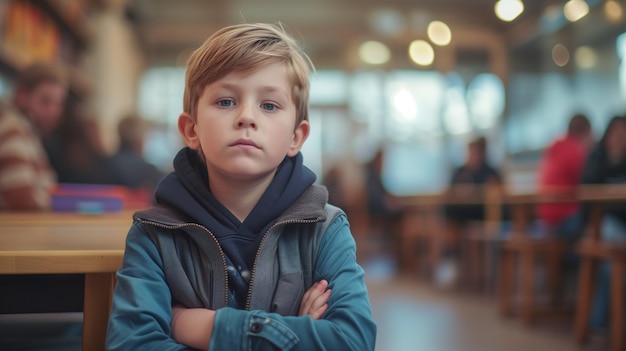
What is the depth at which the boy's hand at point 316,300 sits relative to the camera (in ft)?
2.61

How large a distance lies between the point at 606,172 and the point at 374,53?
19.8ft

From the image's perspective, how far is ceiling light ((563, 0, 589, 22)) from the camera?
17.5ft

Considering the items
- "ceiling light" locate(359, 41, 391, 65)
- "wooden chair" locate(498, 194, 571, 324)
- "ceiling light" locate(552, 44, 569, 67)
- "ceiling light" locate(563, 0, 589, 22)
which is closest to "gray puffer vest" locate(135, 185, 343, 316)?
"wooden chair" locate(498, 194, 571, 324)

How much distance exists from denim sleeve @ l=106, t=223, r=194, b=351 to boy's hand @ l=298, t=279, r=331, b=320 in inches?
6.8

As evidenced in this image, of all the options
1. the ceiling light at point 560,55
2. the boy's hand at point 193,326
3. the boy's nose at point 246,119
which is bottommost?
the boy's hand at point 193,326

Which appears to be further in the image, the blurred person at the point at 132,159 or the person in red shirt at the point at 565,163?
the blurred person at the point at 132,159

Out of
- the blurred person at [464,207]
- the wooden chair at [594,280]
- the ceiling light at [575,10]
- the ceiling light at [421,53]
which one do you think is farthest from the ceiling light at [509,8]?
the wooden chair at [594,280]

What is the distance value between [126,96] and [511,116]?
17.4 ft

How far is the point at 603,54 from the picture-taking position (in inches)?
224

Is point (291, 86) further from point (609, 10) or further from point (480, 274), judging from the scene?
point (609, 10)

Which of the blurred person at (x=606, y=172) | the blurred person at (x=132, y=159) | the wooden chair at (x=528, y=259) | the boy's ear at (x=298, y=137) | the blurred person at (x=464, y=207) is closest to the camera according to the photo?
the boy's ear at (x=298, y=137)

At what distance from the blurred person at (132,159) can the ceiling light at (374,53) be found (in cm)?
564

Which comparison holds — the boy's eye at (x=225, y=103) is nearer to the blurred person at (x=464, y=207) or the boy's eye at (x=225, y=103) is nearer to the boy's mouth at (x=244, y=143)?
the boy's mouth at (x=244, y=143)

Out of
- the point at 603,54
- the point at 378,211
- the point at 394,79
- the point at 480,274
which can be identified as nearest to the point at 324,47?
the point at 394,79
